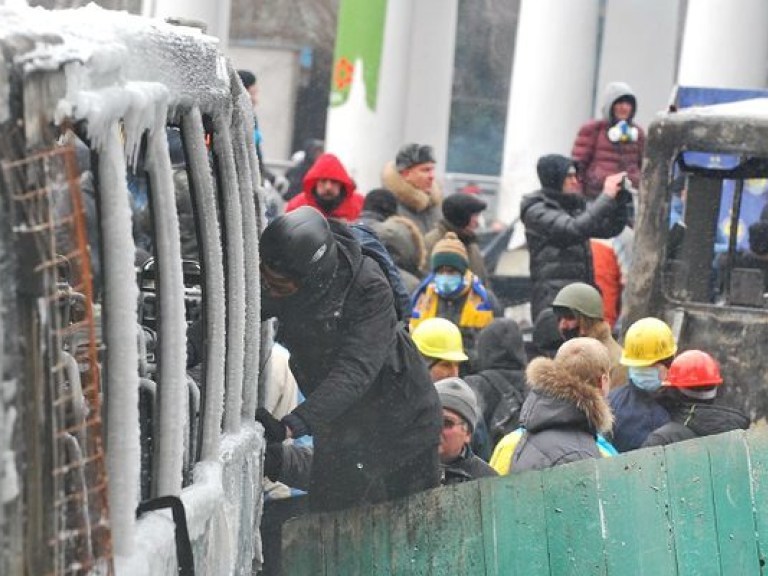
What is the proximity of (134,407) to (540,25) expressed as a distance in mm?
18974

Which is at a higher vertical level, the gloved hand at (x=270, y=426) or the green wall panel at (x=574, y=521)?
the gloved hand at (x=270, y=426)

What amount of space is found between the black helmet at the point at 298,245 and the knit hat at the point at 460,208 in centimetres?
558

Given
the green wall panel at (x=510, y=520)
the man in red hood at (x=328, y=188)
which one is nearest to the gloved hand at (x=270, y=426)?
the green wall panel at (x=510, y=520)

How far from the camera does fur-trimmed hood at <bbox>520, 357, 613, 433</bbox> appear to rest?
286 inches

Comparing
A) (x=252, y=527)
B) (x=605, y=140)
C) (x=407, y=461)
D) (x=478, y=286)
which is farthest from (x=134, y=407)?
(x=605, y=140)

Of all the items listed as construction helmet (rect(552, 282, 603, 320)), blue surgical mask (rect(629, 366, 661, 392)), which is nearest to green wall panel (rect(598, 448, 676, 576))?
blue surgical mask (rect(629, 366, 661, 392))

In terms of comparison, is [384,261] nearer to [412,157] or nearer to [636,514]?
[636,514]

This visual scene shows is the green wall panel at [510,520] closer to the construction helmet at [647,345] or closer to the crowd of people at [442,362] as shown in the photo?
the crowd of people at [442,362]

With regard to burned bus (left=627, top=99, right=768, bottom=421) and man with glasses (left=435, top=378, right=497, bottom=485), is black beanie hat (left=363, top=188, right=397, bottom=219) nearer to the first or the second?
burned bus (left=627, top=99, right=768, bottom=421)

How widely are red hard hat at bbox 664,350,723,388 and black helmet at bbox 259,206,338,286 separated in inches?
106

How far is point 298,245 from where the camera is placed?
254 inches

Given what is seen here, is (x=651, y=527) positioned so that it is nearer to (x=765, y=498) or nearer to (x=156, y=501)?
(x=765, y=498)

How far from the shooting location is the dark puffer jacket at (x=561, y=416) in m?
7.22

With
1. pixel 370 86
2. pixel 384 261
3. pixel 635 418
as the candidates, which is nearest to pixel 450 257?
pixel 635 418
